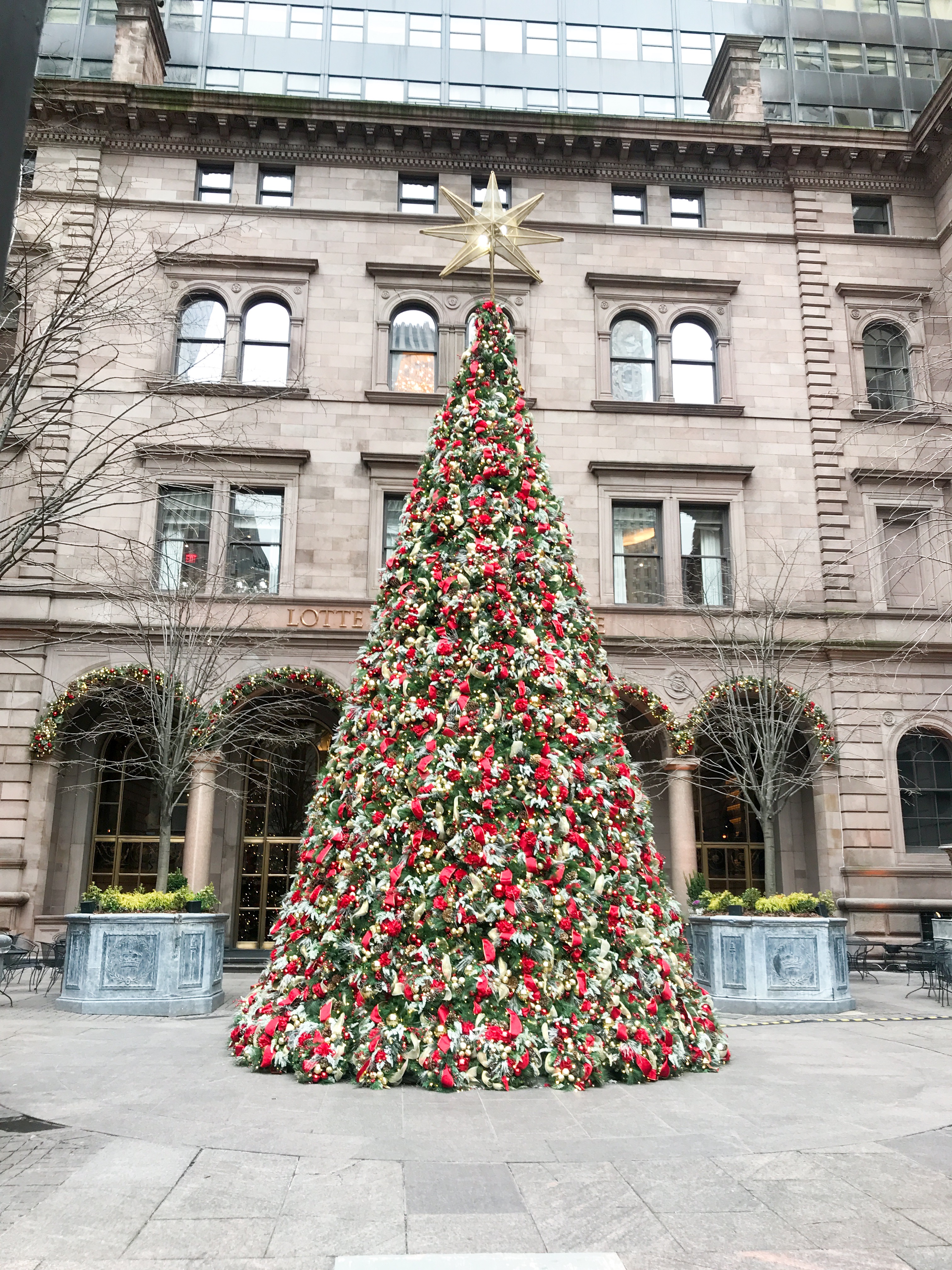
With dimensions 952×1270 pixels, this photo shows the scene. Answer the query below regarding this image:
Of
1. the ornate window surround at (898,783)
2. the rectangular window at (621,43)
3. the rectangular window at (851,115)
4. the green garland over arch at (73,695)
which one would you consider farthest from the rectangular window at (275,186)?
the rectangular window at (851,115)

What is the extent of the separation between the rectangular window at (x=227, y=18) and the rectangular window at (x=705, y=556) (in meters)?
24.8

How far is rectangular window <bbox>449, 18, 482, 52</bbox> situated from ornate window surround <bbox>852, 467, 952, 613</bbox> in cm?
2239

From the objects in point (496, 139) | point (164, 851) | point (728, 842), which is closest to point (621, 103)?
point (496, 139)

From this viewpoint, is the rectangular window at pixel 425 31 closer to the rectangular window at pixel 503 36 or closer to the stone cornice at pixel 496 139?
the rectangular window at pixel 503 36

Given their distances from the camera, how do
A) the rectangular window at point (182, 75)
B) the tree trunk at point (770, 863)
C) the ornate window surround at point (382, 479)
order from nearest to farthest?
the tree trunk at point (770, 863) < the ornate window surround at point (382, 479) < the rectangular window at point (182, 75)

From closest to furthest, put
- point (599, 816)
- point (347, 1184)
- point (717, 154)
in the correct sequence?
point (347, 1184), point (599, 816), point (717, 154)

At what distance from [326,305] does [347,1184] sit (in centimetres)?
2082

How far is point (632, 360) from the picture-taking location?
76.9ft

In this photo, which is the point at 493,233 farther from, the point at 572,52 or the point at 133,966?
the point at 572,52

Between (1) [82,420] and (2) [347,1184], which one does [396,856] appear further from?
(1) [82,420]

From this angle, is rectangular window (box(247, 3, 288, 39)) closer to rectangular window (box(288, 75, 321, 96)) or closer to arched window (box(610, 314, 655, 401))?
rectangular window (box(288, 75, 321, 96))

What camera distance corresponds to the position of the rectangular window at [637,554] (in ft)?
72.5

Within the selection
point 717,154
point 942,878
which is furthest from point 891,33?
point 942,878

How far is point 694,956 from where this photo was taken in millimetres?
14672
